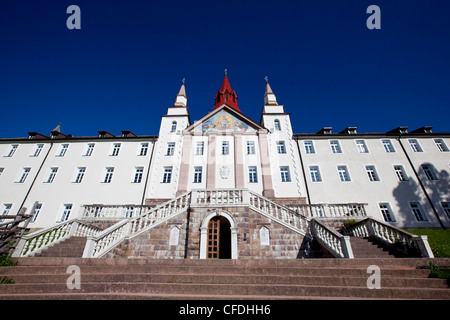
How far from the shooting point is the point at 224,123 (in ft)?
75.1

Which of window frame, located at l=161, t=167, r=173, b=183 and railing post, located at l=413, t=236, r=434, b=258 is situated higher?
window frame, located at l=161, t=167, r=173, b=183

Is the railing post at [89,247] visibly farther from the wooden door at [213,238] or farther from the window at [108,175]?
the window at [108,175]

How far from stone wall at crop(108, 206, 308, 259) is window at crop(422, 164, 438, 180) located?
19.0 metres

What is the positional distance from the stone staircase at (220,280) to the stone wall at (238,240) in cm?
437

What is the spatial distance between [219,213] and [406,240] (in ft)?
29.0

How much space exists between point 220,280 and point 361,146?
23054 millimetres

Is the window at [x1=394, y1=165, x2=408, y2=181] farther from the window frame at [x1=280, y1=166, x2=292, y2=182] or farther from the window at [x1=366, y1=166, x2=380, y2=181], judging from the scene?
the window frame at [x1=280, y1=166, x2=292, y2=182]

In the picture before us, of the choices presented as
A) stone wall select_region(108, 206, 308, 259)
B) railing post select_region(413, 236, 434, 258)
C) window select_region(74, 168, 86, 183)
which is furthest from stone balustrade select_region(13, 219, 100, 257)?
railing post select_region(413, 236, 434, 258)

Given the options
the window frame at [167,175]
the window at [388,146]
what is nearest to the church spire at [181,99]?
the window frame at [167,175]

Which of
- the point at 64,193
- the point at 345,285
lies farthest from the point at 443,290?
the point at 64,193

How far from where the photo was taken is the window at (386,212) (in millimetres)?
17312

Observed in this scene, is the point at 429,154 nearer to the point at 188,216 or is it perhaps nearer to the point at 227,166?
the point at 227,166

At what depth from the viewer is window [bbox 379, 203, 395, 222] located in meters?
17.3
